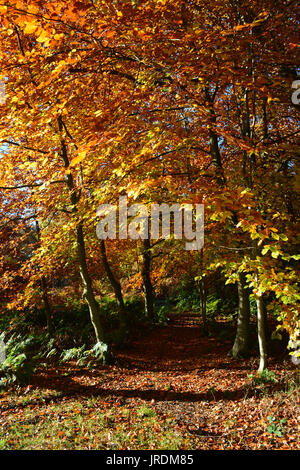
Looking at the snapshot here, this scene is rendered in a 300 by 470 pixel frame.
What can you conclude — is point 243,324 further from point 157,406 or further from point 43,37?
point 43,37

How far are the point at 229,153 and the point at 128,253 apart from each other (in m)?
7.39

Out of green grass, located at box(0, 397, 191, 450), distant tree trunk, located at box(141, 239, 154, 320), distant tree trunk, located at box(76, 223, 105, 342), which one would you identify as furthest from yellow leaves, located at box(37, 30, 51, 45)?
distant tree trunk, located at box(141, 239, 154, 320)

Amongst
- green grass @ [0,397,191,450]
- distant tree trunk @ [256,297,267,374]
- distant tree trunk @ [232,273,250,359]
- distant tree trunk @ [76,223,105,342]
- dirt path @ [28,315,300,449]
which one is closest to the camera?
green grass @ [0,397,191,450]

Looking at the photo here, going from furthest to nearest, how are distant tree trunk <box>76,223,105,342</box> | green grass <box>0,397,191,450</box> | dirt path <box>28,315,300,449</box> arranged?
distant tree trunk <box>76,223,105,342</box> < dirt path <box>28,315,300,449</box> < green grass <box>0,397,191,450</box>

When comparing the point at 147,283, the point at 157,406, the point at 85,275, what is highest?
the point at 85,275

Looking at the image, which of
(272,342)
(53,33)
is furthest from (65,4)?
(272,342)

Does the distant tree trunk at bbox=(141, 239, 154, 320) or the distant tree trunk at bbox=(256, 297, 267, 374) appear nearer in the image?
the distant tree trunk at bbox=(256, 297, 267, 374)

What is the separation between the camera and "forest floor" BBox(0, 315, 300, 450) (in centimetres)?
386

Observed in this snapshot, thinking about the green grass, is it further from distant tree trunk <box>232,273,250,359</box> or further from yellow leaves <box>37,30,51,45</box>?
yellow leaves <box>37,30,51,45</box>

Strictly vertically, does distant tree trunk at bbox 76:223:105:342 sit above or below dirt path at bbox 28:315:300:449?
above

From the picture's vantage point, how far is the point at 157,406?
5.14 metres

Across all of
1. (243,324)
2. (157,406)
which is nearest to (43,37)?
(157,406)

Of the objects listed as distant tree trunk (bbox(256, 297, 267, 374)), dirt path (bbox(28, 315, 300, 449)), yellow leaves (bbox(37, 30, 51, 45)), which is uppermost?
yellow leaves (bbox(37, 30, 51, 45))
